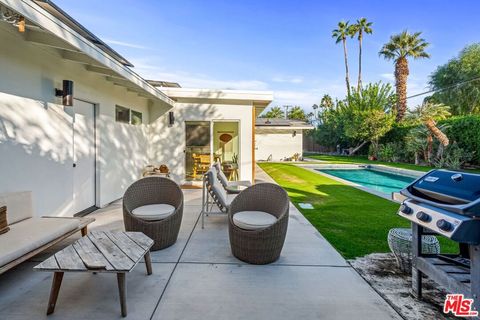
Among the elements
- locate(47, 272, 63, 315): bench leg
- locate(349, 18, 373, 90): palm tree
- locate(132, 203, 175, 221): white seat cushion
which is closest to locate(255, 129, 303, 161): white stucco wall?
locate(349, 18, 373, 90): palm tree

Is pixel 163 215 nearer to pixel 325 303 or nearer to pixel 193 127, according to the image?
pixel 325 303

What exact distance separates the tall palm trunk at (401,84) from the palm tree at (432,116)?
18.7ft

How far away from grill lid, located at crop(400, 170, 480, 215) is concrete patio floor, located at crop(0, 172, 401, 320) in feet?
3.49

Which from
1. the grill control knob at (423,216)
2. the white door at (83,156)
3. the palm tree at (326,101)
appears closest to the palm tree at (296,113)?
the palm tree at (326,101)

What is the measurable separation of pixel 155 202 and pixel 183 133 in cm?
521

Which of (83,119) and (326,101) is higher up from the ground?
(326,101)

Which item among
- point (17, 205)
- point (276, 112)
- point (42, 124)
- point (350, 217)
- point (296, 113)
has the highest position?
point (276, 112)

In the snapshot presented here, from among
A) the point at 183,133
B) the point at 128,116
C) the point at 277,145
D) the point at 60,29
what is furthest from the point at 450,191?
the point at 277,145

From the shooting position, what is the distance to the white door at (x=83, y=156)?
5.44 metres

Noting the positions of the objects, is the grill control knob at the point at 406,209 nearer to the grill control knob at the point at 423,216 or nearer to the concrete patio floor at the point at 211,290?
the grill control knob at the point at 423,216

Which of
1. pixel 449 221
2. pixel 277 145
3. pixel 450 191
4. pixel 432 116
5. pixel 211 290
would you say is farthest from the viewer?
pixel 277 145

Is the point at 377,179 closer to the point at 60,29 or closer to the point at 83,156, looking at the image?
the point at 83,156

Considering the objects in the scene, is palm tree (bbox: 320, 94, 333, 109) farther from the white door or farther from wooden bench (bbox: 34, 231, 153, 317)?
wooden bench (bbox: 34, 231, 153, 317)

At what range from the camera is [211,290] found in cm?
280
